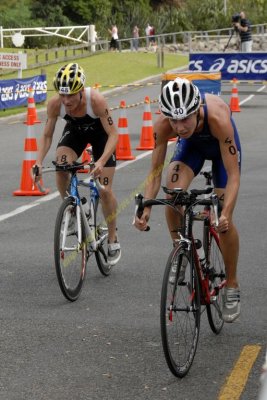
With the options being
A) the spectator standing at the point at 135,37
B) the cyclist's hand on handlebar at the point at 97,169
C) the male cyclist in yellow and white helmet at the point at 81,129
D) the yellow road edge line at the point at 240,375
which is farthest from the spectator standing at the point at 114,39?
the yellow road edge line at the point at 240,375

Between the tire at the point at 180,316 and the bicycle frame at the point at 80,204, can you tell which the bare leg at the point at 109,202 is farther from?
the tire at the point at 180,316

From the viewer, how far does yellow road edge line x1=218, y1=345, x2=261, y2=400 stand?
6.28m

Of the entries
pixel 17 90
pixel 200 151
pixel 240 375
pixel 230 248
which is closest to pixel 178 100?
pixel 200 151

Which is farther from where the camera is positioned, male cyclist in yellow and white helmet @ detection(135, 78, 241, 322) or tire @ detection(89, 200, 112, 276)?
tire @ detection(89, 200, 112, 276)

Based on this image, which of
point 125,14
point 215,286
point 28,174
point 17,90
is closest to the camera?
point 215,286

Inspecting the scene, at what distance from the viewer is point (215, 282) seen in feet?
24.8

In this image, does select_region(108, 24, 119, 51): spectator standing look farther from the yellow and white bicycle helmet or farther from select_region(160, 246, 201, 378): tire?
select_region(160, 246, 201, 378): tire

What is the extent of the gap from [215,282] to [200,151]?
2.98 ft

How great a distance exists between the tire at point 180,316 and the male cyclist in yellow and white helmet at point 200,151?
0.38 meters

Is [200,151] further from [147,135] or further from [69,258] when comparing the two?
[147,135]

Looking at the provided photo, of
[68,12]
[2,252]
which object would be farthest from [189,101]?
[68,12]

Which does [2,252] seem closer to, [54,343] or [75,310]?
[75,310]

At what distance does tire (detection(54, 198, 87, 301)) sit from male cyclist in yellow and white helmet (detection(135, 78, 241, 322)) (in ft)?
3.79

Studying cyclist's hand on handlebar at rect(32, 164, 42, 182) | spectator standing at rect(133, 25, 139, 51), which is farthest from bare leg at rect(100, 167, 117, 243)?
spectator standing at rect(133, 25, 139, 51)
